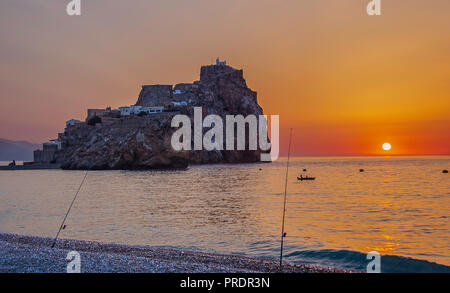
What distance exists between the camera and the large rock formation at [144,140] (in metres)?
108

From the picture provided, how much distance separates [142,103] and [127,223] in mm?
148484

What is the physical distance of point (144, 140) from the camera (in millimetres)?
106500

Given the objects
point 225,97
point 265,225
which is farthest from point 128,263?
point 225,97

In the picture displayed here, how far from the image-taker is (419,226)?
2294 cm

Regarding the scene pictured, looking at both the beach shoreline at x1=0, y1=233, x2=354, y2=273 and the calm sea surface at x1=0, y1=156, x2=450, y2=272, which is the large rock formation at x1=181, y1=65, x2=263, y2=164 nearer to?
the calm sea surface at x1=0, y1=156, x2=450, y2=272

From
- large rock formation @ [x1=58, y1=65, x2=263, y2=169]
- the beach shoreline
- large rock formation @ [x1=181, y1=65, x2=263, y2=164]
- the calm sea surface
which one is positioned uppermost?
large rock formation @ [x1=181, y1=65, x2=263, y2=164]

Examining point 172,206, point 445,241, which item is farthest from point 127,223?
point 445,241

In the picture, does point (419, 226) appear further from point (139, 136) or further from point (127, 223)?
point (139, 136)

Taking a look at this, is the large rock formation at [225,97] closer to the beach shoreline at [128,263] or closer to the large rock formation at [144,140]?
the large rock formation at [144,140]

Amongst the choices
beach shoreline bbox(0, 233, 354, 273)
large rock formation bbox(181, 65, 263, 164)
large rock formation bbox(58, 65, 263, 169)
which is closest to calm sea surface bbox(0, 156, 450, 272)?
beach shoreline bbox(0, 233, 354, 273)

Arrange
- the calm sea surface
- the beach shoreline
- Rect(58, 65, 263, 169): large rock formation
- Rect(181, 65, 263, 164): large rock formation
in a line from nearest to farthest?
the beach shoreline
the calm sea surface
Rect(58, 65, 263, 169): large rock formation
Rect(181, 65, 263, 164): large rock formation

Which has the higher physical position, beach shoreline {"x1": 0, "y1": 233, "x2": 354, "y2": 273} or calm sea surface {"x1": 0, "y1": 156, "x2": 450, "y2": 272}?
beach shoreline {"x1": 0, "y1": 233, "x2": 354, "y2": 273}

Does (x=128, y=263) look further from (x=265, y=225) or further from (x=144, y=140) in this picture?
(x=144, y=140)

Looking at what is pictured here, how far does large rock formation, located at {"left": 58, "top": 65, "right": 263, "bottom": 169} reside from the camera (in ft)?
354
